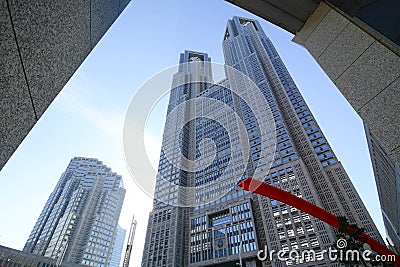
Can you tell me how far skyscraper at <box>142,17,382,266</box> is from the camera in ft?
130

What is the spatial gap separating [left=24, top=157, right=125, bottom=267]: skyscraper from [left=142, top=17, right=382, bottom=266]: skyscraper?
33.1m

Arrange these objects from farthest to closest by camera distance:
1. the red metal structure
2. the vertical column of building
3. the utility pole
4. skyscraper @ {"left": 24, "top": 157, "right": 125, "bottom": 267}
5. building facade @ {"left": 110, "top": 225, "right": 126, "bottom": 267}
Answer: building facade @ {"left": 110, "top": 225, "right": 126, "bottom": 267}
skyscraper @ {"left": 24, "top": 157, "right": 125, "bottom": 267}
the vertical column of building
the utility pole
the red metal structure

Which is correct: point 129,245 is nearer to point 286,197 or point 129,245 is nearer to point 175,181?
point 286,197

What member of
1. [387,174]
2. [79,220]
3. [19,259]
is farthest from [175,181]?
[387,174]

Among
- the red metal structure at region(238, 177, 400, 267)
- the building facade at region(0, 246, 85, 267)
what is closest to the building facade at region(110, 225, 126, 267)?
the building facade at region(0, 246, 85, 267)

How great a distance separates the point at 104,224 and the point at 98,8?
97426 millimetres

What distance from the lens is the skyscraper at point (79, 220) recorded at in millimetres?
71688

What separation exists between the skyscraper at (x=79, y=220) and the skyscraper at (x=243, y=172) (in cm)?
3311

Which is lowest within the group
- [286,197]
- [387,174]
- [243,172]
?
[286,197]

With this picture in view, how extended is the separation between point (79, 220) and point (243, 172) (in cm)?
6248

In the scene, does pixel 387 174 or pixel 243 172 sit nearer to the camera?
pixel 387 174

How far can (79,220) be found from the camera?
7681 centimetres

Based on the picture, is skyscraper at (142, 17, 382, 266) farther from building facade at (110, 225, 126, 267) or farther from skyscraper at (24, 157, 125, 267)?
building facade at (110, 225, 126, 267)

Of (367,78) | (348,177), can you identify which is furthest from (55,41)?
(348,177)
